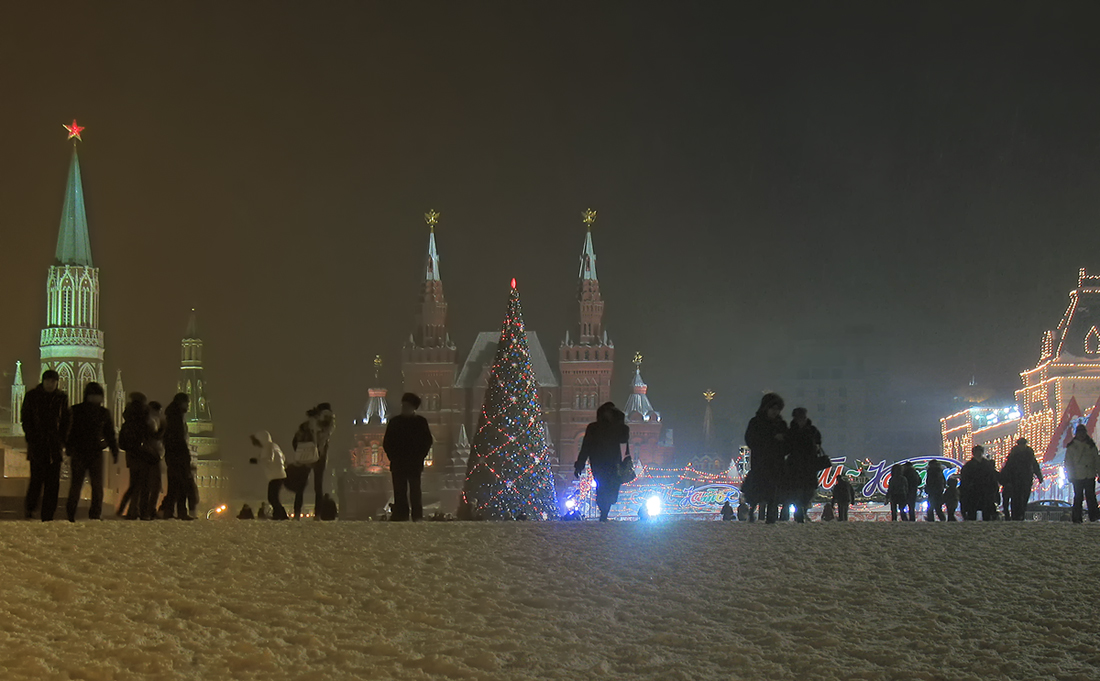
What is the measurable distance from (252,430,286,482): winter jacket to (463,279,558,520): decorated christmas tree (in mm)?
13519

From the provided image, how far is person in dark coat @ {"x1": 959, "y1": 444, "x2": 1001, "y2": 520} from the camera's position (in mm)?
17453

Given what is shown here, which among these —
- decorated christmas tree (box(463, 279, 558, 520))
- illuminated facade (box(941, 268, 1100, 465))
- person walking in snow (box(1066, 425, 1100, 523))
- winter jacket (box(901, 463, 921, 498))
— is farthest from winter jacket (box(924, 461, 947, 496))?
illuminated facade (box(941, 268, 1100, 465))

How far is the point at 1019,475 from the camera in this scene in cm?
1753

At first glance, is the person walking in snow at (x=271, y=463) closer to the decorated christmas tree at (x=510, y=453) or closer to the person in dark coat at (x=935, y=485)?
the person in dark coat at (x=935, y=485)

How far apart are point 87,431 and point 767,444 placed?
6753mm

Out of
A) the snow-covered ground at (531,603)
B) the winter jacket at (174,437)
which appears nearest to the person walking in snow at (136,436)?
the winter jacket at (174,437)

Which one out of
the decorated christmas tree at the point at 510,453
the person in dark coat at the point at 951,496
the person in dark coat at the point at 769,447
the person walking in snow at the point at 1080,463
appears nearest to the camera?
the person in dark coat at the point at 769,447

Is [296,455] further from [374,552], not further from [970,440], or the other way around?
[970,440]

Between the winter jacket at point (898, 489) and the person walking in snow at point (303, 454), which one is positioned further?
the winter jacket at point (898, 489)

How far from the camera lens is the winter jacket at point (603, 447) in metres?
14.2

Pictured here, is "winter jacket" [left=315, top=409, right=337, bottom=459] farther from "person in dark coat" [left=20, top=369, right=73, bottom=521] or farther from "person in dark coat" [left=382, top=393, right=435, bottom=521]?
"person in dark coat" [left=20, top=369, right=73, bottom=521]

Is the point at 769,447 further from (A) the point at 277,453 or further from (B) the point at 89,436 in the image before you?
(B) the point at 89,436

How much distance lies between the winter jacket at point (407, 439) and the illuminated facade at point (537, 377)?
80412mm

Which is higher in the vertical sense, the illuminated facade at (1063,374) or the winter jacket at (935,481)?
the illuminated facade at (1063,374)
